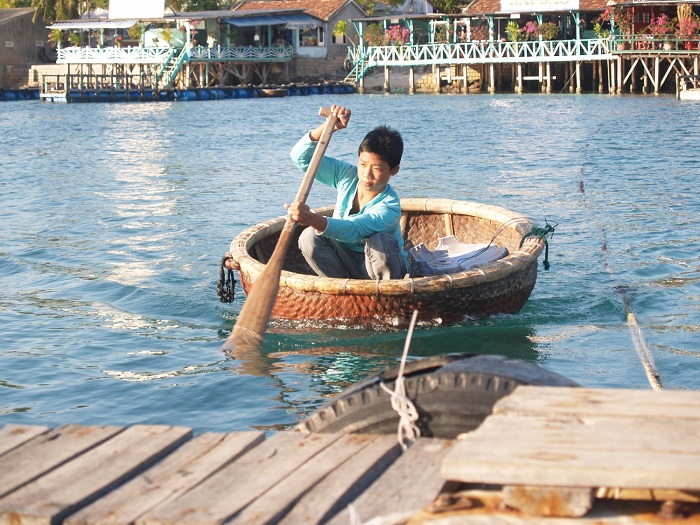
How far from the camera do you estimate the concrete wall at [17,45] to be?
162 ft

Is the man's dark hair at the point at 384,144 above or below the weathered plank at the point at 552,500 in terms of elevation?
above

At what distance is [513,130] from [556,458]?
21768mm

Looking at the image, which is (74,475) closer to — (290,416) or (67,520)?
(67,520)

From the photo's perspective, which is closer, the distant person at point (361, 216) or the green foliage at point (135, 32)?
the distant person at point (361, 216)

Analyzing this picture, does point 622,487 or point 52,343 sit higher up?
point 622,487

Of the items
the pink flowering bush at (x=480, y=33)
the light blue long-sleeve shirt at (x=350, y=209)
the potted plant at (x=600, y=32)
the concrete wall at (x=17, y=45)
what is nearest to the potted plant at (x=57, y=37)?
the concrete wall at (x=17, y=45)

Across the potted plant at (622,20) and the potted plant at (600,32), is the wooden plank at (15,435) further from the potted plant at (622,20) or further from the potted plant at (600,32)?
the potted plant at (600,32)

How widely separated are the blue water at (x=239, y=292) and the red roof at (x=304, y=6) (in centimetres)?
2857

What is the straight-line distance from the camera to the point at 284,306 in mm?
6008

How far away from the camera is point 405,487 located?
7.48 feet

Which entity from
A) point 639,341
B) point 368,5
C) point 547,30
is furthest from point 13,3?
point 639,341

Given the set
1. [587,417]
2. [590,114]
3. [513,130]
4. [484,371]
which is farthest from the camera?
[590,114]

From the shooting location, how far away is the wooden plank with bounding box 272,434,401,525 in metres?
2.18

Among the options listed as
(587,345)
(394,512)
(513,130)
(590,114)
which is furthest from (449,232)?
(590,114)
